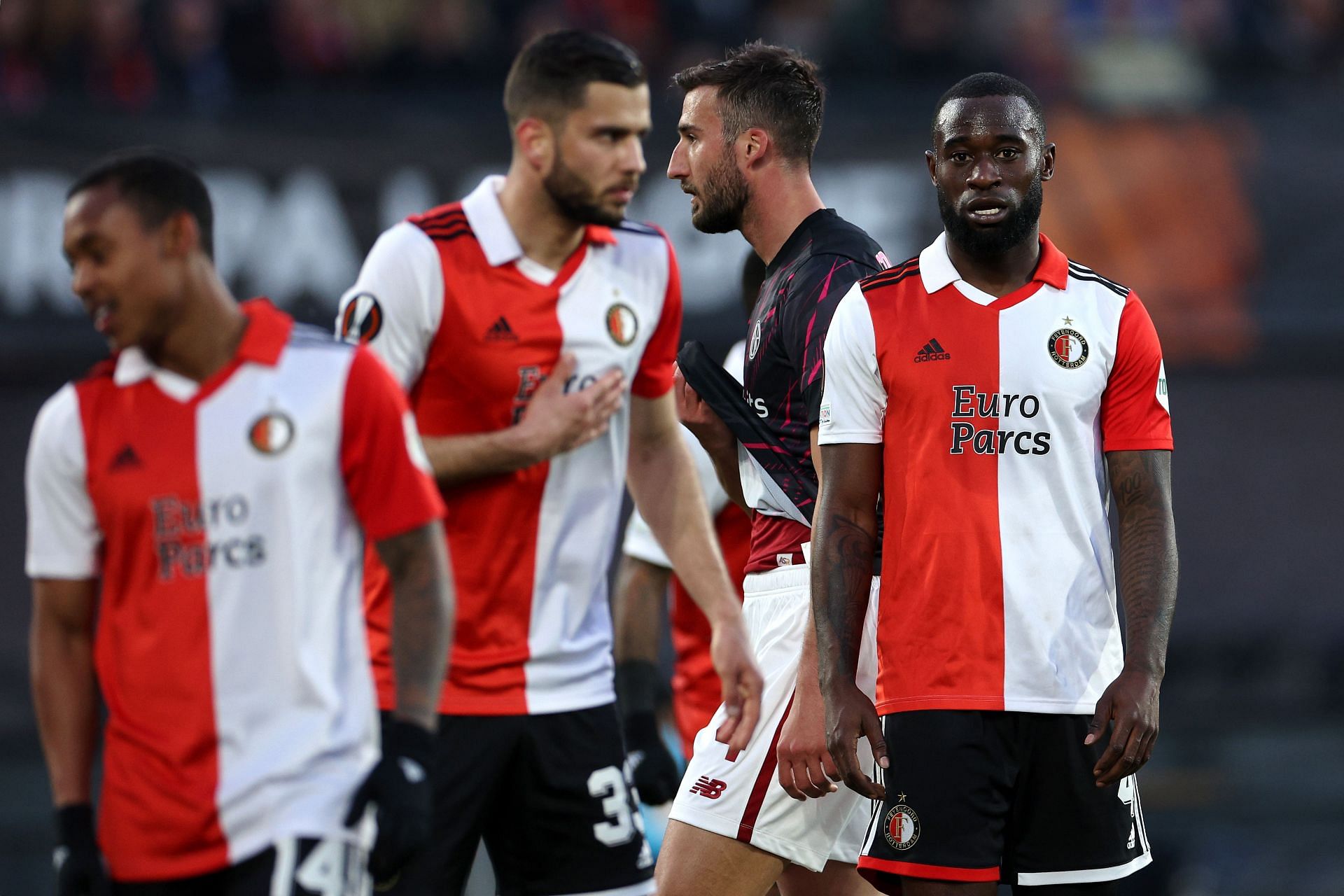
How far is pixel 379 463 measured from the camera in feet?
10.7

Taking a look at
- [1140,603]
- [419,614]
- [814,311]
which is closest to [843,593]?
[1140,603]

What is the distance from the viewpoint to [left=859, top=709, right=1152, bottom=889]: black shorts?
3916 millimetres

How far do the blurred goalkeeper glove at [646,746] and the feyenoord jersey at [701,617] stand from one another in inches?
30.0

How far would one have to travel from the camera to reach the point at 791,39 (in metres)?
12.1

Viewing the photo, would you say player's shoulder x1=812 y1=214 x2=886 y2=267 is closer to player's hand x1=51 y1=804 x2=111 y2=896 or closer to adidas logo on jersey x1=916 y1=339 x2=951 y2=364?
adidas logo on jersey x1=916 y1=339 x2=951 y2=364

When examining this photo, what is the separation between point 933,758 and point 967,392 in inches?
31.9

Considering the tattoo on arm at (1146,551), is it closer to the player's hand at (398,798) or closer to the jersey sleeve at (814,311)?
the jersey sleeve at (814,311)

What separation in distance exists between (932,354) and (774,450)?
67cm

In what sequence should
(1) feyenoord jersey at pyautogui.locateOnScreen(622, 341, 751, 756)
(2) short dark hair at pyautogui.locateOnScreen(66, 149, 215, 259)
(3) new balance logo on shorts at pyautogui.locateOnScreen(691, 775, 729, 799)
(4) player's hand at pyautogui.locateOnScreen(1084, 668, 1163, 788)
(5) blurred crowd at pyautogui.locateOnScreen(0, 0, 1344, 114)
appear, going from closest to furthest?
1. (2) short dark hair at pyautogui.locateOnScreen(66, 149, 215, 259)
2. (4) player's hand at pyautogui.locateOnScreen(1084, 668, 1163, 788)
3. (3) new balance logo on shorts at pyautogui.locateOnScreen(691, 775, 729, 799)
4. (1) feyenoord jersey at pyautogui.locateOnScreen(622, 341, 751, 756)
5. (5) blurred crowd at pyautogui.locateOnScreen(0, 0, 1344, 114)

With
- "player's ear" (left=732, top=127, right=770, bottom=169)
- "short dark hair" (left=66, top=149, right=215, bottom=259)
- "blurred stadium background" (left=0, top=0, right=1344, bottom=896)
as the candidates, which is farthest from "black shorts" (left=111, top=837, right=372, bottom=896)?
"blurred stadium background" (left=0, top=0, right=1344, bottom=896)

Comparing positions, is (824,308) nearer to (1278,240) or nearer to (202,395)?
(202,395)

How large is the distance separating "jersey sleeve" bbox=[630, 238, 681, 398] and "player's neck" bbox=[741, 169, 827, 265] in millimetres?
249

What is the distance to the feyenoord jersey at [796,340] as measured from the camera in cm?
437

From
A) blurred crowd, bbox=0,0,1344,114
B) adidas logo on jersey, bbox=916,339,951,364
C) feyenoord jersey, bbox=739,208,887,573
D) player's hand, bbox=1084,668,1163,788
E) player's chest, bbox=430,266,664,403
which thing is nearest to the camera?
player's hand, bbox=1084,668,1163,788
